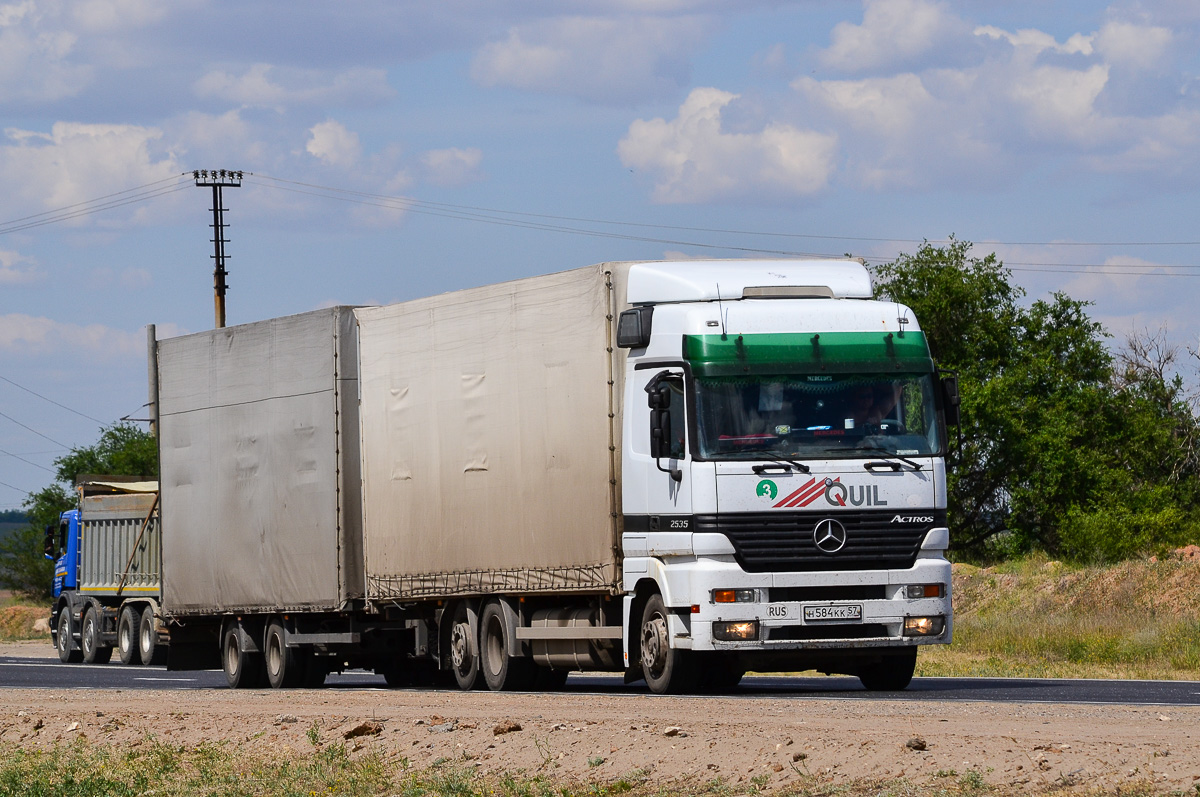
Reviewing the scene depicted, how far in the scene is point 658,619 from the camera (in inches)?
655

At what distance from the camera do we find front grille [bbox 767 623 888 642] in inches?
639

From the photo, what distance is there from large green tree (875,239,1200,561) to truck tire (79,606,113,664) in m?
22.4

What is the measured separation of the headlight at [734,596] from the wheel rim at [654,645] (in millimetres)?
719

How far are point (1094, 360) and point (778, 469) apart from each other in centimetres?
4213

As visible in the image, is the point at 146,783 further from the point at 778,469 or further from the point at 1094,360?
the point at 1094,360

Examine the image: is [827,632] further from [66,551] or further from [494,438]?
[66,551]

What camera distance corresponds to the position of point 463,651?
1961 centimetres

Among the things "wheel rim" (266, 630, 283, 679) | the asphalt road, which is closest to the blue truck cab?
the asphalt road

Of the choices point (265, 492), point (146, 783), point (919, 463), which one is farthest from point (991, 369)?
point (146, 783)

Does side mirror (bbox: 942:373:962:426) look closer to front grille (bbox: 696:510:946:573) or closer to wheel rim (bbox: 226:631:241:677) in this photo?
front grille (bbox: 696:510:946:573)

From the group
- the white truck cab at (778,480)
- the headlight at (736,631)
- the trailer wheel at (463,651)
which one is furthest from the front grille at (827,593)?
the trailer wheel at (463,651)

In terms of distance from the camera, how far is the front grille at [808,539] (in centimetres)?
1602

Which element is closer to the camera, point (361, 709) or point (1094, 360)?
point (361, 709)

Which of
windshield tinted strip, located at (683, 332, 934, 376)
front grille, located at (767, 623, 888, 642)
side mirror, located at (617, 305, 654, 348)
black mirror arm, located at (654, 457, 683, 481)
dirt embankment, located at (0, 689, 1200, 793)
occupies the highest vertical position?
side mirror, located at (617, 305, 654, 348)
